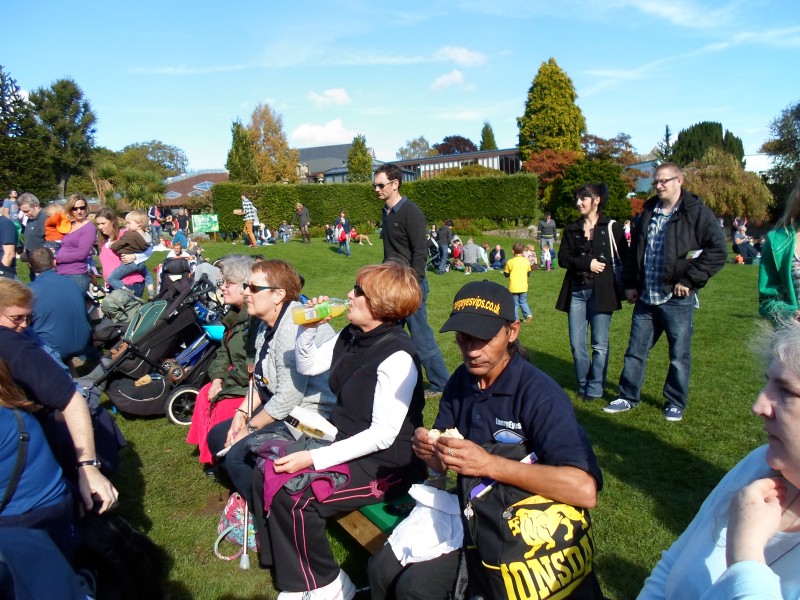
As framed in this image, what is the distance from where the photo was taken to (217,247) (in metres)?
23.0

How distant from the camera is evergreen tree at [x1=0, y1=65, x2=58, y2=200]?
34.6 m

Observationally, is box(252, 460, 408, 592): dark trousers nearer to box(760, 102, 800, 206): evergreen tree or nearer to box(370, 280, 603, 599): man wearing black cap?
box(370, 280, 603, 599): man wearing black cap

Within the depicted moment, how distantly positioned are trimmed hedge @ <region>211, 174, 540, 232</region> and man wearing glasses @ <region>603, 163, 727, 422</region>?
26010 millimetres

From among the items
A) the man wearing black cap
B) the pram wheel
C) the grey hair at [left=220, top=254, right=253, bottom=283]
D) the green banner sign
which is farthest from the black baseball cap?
the green banner sign

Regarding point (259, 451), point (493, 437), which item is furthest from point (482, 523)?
point (259, 451)

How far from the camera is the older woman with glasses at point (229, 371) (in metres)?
4.50

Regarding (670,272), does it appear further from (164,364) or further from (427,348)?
(164,364)

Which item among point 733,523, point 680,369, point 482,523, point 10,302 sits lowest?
point 680,369

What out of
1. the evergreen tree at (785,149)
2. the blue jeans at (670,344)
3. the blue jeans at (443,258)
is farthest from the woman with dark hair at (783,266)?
the evergreen tree at (785,149)

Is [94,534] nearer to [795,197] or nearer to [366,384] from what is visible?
[366,384]

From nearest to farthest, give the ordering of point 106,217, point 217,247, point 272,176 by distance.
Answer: point 106,217
point 217,247
point 272,176

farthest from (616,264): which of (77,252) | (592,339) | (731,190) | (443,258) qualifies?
(731,190)

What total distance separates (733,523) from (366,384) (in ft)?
6.34

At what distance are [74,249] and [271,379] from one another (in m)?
5.03
